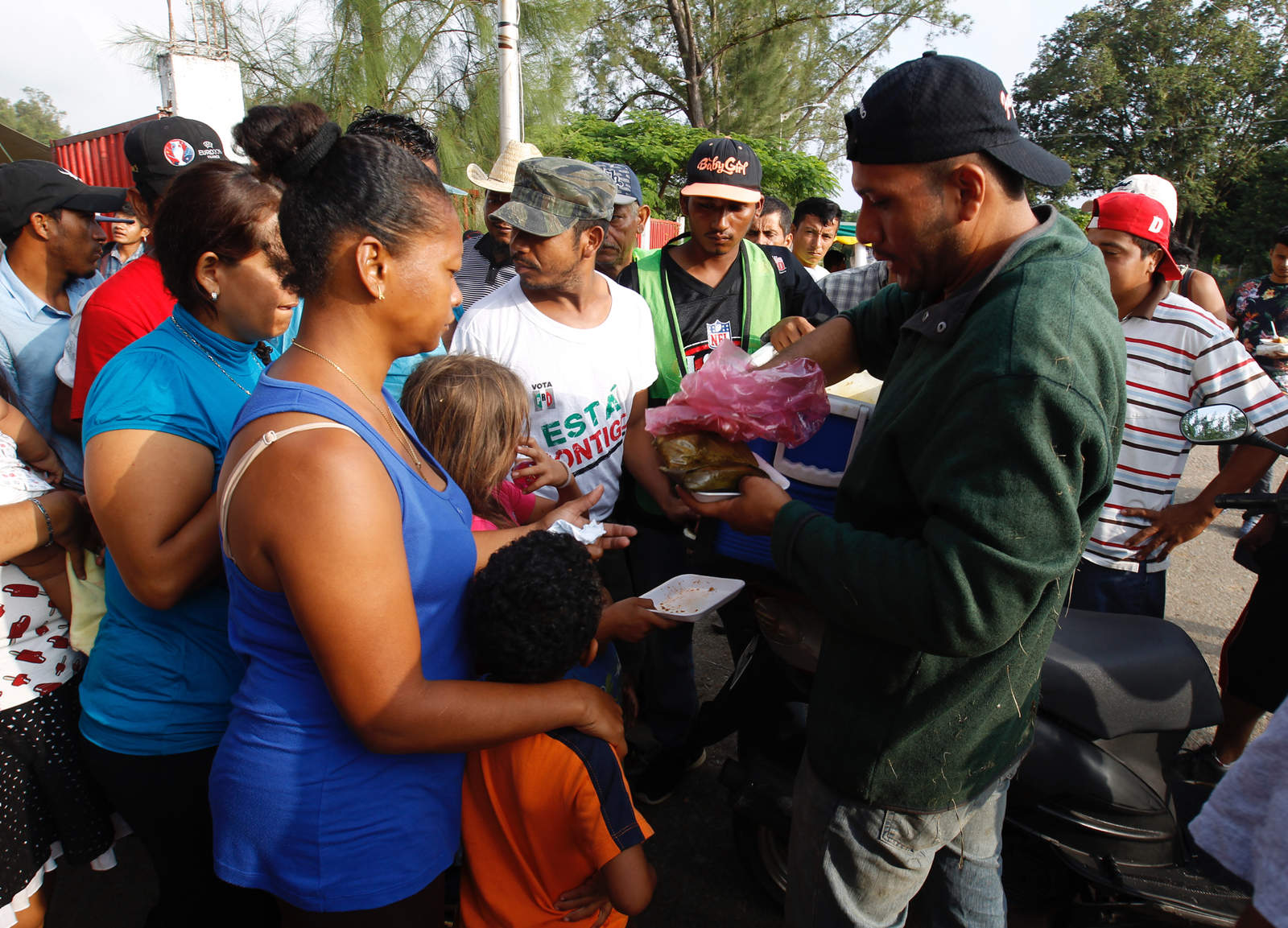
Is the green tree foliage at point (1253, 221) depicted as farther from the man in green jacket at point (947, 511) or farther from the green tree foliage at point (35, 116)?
the green tree foliage at point (35, 116)

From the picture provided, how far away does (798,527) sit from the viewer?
142 cm

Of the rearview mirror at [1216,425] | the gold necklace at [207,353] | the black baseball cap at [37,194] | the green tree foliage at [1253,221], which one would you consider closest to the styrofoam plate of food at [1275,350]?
the rearview mirror at [1216,425]

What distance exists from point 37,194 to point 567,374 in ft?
A: 7.36

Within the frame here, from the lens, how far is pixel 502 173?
186 inches

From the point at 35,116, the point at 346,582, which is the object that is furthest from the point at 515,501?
the point at 35,116

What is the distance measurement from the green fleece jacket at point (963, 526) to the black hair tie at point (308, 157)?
107 centimetres

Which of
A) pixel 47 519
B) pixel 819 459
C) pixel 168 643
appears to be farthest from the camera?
pixel 819 459

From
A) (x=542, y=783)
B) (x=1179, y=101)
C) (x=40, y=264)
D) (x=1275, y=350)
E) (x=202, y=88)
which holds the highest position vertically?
(x=1179, y=101)

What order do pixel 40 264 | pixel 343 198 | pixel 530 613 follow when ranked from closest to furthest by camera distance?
pixel 343 198 → pixel 530 613 → pixel 40 264

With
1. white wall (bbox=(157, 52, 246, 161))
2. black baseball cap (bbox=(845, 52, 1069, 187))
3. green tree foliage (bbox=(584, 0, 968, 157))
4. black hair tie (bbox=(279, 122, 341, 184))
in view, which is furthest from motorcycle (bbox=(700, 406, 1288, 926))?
green tree foliage (bbox=(584, 0, 968, 157))

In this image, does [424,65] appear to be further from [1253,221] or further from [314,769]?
[1253,221]

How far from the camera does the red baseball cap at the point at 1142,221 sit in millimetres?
2697

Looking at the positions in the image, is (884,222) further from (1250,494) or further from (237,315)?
(237,315)

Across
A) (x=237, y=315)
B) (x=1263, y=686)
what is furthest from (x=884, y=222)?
(x=1263, y=686)
